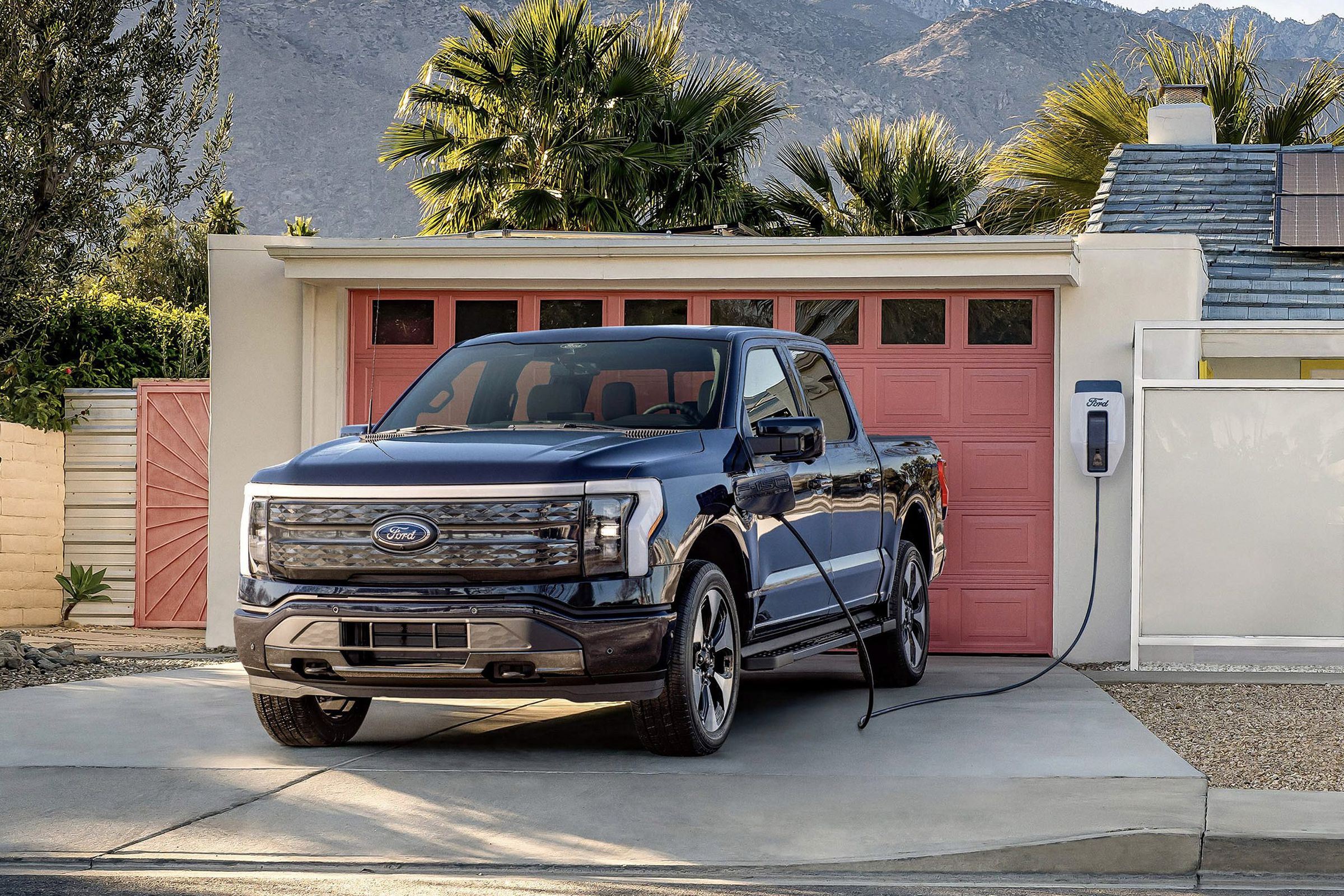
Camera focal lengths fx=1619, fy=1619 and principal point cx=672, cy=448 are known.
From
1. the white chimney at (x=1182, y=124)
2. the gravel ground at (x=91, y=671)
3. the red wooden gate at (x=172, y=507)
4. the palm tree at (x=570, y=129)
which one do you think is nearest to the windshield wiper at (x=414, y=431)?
the gravel ground at (x=91, y=671)

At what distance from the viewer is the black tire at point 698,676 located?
7039 millimetres

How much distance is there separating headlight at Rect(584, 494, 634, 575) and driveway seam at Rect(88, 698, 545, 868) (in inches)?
58.6

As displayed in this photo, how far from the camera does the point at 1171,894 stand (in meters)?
5.46

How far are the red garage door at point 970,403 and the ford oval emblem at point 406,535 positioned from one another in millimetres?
5274

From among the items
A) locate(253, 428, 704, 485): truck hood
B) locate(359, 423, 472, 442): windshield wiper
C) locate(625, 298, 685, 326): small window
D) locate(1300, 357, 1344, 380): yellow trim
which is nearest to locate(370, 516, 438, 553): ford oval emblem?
locate(253, 428, 704, 485): truck hood

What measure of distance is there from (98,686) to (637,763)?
428cm

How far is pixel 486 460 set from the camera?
6.89 m

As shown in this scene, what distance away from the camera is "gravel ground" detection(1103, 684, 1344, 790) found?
727 centimetres

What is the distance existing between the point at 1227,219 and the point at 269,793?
1324 cm

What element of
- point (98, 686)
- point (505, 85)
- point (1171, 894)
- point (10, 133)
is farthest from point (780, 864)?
point (505, 85)

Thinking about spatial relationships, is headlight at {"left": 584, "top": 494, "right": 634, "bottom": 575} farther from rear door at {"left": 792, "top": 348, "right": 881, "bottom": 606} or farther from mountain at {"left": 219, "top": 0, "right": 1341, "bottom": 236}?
mountain at {"left": 219, "top": 0, "right": 1341, "bottom": 236}

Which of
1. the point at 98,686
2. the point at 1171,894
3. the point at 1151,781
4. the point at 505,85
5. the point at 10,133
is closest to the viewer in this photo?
the point at 1171,894

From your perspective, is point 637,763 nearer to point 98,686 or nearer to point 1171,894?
point 1171,894

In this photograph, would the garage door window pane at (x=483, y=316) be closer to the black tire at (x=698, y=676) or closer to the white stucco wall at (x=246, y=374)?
the white stucco wall at (x=246, y=374)
